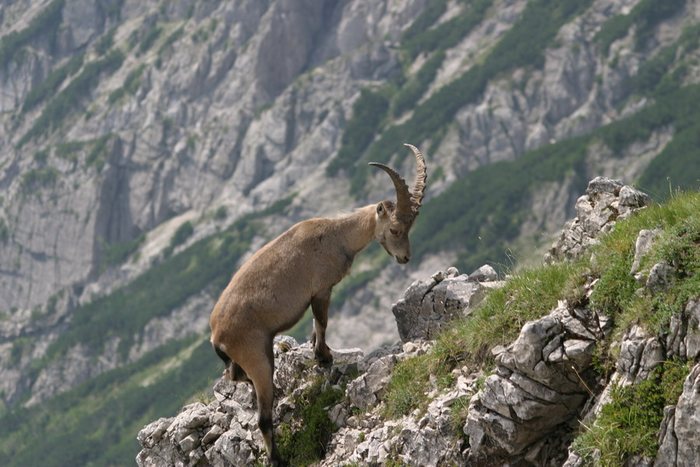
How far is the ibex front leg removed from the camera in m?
26.2

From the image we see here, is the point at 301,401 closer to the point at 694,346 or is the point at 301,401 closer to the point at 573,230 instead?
the point at 573,230

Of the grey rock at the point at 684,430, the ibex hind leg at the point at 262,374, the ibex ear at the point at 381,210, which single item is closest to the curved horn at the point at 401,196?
the ibex ear at the point at 381,210

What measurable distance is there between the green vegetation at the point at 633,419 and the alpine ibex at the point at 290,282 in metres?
8.34

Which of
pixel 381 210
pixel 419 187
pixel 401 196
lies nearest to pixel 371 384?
pixel 381 210

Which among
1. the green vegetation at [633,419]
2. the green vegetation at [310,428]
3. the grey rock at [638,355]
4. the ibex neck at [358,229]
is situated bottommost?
the green vegetation at [310,428]

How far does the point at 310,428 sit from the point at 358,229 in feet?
16.2

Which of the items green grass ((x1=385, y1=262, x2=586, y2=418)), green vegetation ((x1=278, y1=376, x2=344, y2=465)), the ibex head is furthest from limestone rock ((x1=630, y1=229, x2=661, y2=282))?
green vegetation ((x1=278, y1=376, x2=344, y2=465))

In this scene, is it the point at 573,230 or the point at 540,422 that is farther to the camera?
the point at 573,230

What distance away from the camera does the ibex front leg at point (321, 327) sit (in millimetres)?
26203

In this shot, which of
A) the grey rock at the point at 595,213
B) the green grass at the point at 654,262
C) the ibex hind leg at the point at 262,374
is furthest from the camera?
the ibex hind leg at the point at 262,374

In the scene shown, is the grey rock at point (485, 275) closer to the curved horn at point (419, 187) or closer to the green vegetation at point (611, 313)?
the curved horn at point (419, 187)

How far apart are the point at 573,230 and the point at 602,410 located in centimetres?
750

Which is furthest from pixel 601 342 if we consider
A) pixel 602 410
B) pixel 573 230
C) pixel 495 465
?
pixel 573 230

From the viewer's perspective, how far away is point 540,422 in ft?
66.2
